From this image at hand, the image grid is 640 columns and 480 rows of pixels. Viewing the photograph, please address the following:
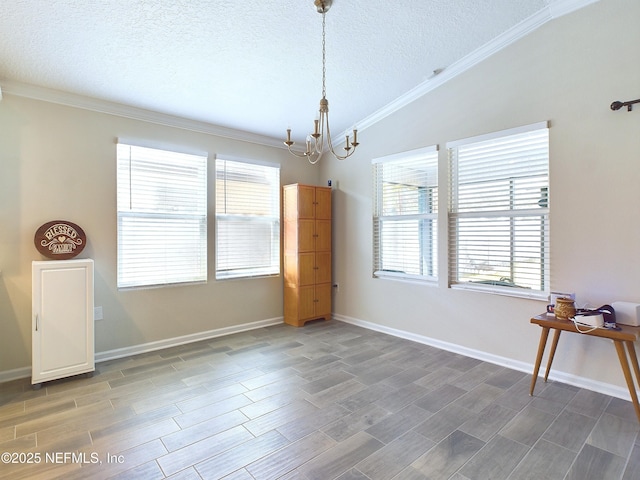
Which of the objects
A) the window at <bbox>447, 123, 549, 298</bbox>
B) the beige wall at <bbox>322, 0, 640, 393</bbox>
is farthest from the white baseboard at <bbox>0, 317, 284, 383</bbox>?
the window at <bbox>447, 123, 549, 298</bbox>

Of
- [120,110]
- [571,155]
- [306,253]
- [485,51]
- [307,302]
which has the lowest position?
[307,302]

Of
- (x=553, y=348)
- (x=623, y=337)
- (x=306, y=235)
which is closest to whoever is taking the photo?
(x=623, y=337)

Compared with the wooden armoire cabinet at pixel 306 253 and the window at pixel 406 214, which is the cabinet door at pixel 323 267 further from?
the window at pixel 406 214

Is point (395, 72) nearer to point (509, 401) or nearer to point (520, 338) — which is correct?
point (520, 338)

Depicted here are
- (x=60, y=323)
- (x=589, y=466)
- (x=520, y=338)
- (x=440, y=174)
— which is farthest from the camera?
(x=440, y=174)

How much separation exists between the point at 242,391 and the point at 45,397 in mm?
1544

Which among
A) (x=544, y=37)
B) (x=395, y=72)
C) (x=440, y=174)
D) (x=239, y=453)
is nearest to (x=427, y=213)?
(x=440, y=174)

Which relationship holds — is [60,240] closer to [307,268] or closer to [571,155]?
[307,268]

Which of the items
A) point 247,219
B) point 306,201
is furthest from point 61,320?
point 306,201

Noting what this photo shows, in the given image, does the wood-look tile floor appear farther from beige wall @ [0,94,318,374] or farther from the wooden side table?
beige wall @ [0,94,318,374]

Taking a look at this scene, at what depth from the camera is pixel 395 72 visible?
3.66 meters

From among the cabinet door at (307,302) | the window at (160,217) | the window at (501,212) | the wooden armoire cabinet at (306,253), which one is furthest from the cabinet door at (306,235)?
the window at (501,212)

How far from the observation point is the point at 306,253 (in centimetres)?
486

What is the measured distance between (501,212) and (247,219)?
3.03m
